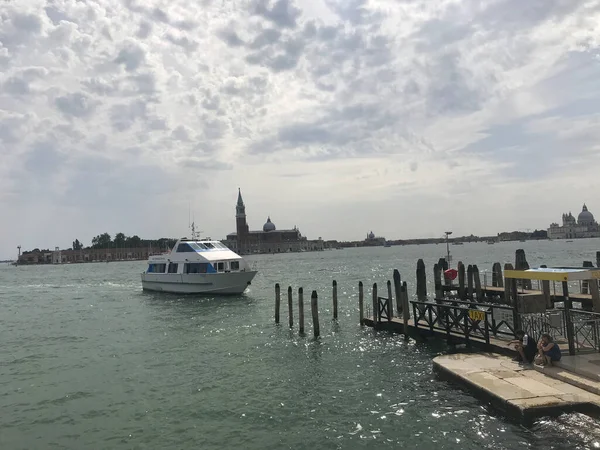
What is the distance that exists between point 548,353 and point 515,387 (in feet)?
5.99

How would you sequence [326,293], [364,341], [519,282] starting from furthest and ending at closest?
1. [326,293]
2. [519,282]
3. [364,341]

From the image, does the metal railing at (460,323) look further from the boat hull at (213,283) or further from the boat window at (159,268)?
the boat window at (159,268)

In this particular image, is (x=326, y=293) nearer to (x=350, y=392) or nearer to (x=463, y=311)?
(x=463, y=311)

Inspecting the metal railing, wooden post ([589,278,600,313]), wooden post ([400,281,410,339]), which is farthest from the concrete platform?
wooden post ([400,281,410,339])

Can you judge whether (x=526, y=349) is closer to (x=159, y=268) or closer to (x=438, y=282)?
(x=438, y=282)

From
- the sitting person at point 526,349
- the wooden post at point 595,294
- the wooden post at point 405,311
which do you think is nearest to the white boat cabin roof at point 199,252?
the wooden post at point 405,311

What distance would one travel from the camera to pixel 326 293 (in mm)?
45688

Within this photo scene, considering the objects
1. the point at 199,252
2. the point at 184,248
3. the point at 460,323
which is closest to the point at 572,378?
the point at 460,323

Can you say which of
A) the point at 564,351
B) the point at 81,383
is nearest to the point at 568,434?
the point at 564,351

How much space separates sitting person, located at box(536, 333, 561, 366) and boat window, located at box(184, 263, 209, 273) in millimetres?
32554

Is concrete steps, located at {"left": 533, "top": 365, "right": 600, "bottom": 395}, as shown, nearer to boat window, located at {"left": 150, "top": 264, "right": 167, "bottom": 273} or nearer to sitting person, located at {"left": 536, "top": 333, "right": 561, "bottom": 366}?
sitting person, located at {"left": 536, "top": 333, "right": 561, "bottom": 366}

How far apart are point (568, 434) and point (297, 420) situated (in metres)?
6.18

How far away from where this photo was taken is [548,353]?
13.4 meters

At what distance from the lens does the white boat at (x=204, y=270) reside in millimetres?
42594
